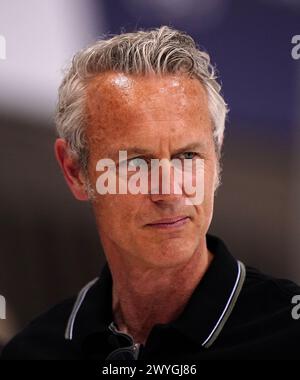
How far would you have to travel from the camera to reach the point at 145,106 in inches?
42.5

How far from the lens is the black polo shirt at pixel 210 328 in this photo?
3.62 feet

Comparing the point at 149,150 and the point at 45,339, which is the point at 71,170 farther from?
the point at 45,339

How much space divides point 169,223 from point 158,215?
26mm

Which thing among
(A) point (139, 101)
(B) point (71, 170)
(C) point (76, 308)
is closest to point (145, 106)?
(A) point (139, 101)

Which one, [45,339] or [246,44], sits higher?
[246,44]

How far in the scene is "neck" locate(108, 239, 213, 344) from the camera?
120cm

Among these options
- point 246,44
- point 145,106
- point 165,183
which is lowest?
point 165,183

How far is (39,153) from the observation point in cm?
136

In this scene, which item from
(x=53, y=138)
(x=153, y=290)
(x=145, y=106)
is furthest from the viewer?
(x=53, y=138)

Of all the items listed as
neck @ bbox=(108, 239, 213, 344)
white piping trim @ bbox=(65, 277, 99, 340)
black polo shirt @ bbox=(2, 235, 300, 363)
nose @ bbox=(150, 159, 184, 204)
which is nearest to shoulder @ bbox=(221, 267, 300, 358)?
black polo shirt @ bbox=(2, 235, 300, 363)

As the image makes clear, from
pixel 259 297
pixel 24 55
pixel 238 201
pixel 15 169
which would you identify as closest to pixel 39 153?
pixel 15 169

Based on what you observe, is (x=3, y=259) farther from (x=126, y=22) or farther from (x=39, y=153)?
(x=126, y=22)

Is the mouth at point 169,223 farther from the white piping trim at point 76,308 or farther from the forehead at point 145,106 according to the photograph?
the white piping trim at point 76,308

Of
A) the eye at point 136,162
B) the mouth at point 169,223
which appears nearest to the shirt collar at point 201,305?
the mouth at point 169,223
